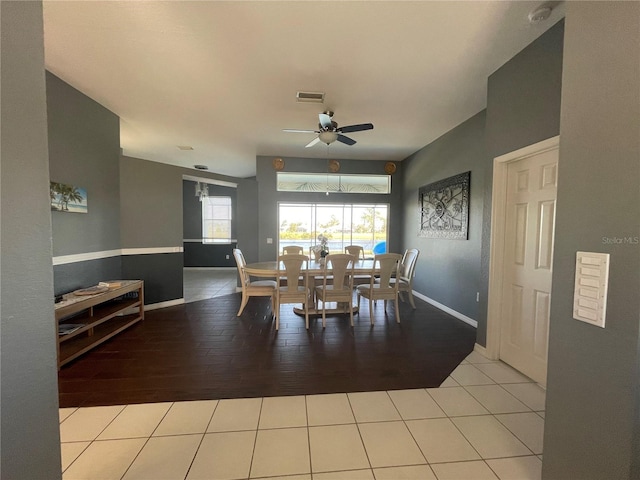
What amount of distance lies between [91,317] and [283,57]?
3.47 meters

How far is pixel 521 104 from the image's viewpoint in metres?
2.32

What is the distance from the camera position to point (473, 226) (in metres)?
3.62

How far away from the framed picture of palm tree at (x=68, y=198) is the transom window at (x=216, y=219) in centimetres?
509

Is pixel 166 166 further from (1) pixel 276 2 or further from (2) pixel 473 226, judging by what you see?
(2) pixel 473 226

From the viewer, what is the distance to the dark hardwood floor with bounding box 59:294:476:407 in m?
2.17

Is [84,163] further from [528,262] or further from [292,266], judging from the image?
[528,262]

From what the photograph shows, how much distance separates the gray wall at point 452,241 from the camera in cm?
355

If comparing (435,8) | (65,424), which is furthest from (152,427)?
(435,8)

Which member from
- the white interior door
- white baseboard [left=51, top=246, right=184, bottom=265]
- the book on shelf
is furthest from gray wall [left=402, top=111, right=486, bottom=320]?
the book on shelf

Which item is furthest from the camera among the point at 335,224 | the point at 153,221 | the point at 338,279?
the point at 335,224

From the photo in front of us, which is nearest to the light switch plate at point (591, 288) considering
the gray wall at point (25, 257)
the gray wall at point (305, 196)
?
the gray wall at point (25, 257)

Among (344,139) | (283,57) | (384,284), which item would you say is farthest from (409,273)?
(283,57)

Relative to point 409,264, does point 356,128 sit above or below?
above

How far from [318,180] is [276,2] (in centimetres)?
419
